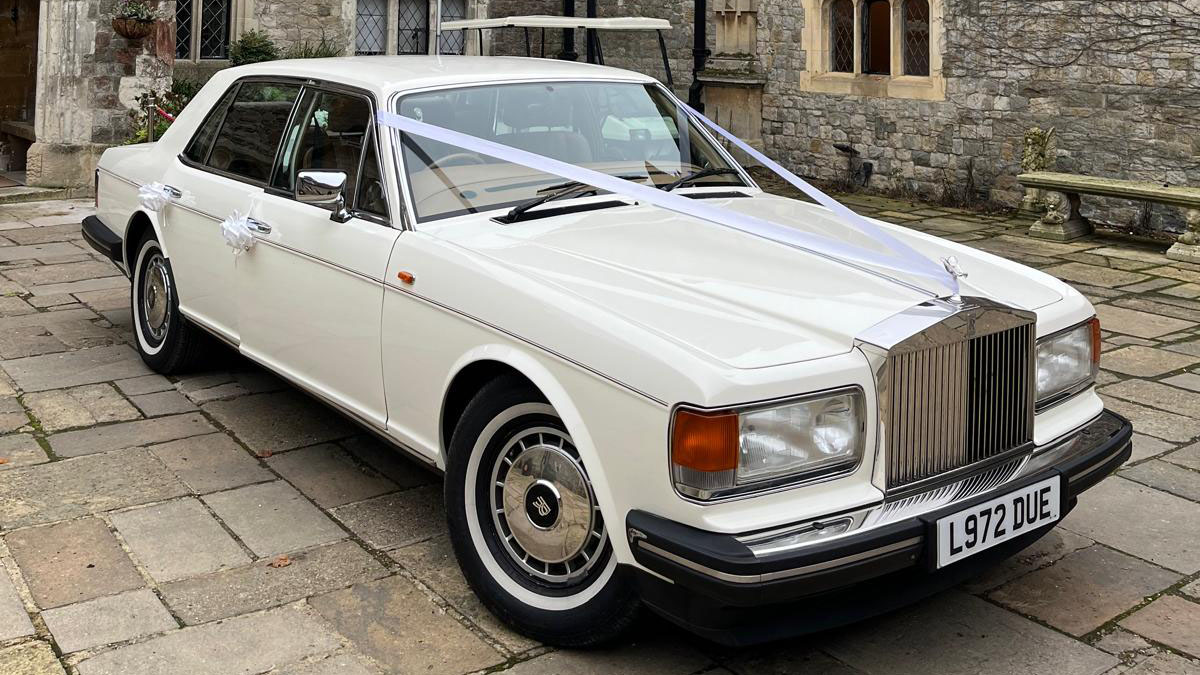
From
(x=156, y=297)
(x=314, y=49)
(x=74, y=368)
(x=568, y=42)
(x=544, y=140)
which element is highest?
(x=568, y=42)

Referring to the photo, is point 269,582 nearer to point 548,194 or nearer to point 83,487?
point 83,487

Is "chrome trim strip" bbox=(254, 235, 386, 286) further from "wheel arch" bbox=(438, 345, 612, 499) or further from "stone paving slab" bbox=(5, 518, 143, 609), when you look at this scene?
"stone paving slab" bbox=(5, 518, 143, 609)

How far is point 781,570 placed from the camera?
9.73 feet

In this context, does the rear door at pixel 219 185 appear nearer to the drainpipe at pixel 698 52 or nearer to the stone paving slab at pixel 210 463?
the stone paving slab at pixel 210 463

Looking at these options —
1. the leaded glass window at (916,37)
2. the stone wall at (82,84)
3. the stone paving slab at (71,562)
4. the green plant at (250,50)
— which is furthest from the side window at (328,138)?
the green plant at (250,50)

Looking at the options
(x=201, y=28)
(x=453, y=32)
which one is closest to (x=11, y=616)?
(x=201, y=28)

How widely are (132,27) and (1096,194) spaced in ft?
30.2

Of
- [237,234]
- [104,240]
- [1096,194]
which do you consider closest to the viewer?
[237,234]

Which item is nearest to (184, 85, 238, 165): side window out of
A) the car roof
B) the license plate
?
the car roof

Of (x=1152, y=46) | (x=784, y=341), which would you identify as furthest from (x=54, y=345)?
(x=1152, y=46)

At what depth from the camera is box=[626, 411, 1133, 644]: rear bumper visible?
2.96m

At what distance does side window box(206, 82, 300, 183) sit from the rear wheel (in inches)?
26.5

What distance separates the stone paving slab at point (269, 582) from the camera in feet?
12.3

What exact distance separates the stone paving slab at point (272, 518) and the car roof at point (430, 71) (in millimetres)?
1534
